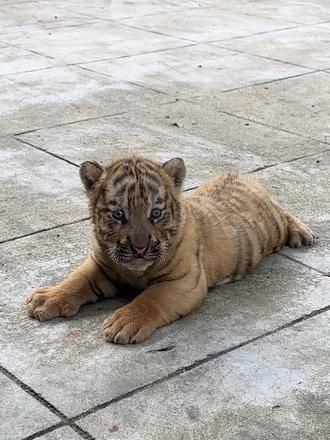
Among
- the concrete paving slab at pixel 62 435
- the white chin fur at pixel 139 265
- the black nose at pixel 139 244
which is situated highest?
the black nose at pixel 139 244

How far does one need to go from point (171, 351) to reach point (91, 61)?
658 cm

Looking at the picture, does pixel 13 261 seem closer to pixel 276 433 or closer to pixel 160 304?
pixel 160 304

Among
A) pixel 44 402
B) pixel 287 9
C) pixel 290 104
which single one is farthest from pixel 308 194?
pixel 287 9

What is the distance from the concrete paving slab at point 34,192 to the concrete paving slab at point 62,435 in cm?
225

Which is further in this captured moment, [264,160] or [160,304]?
[264,160]

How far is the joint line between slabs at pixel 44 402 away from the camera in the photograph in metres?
4.06

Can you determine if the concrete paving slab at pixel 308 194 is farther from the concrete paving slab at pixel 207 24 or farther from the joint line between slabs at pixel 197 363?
the concrete paving slab at pixel 207 24

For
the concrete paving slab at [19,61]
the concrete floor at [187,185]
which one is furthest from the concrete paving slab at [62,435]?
the concrete paving slab at [19,61]

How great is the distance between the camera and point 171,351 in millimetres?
4730

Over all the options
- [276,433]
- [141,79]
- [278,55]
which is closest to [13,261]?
[276,433]

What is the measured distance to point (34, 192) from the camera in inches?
273

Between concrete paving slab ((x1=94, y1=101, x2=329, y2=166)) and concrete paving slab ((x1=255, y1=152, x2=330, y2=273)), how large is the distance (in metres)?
0.21

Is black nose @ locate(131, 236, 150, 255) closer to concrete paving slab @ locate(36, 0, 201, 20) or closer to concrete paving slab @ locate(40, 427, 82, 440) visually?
concrete paving slab @ locate(40, 427, 82, 440)

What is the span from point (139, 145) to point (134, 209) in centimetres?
318
